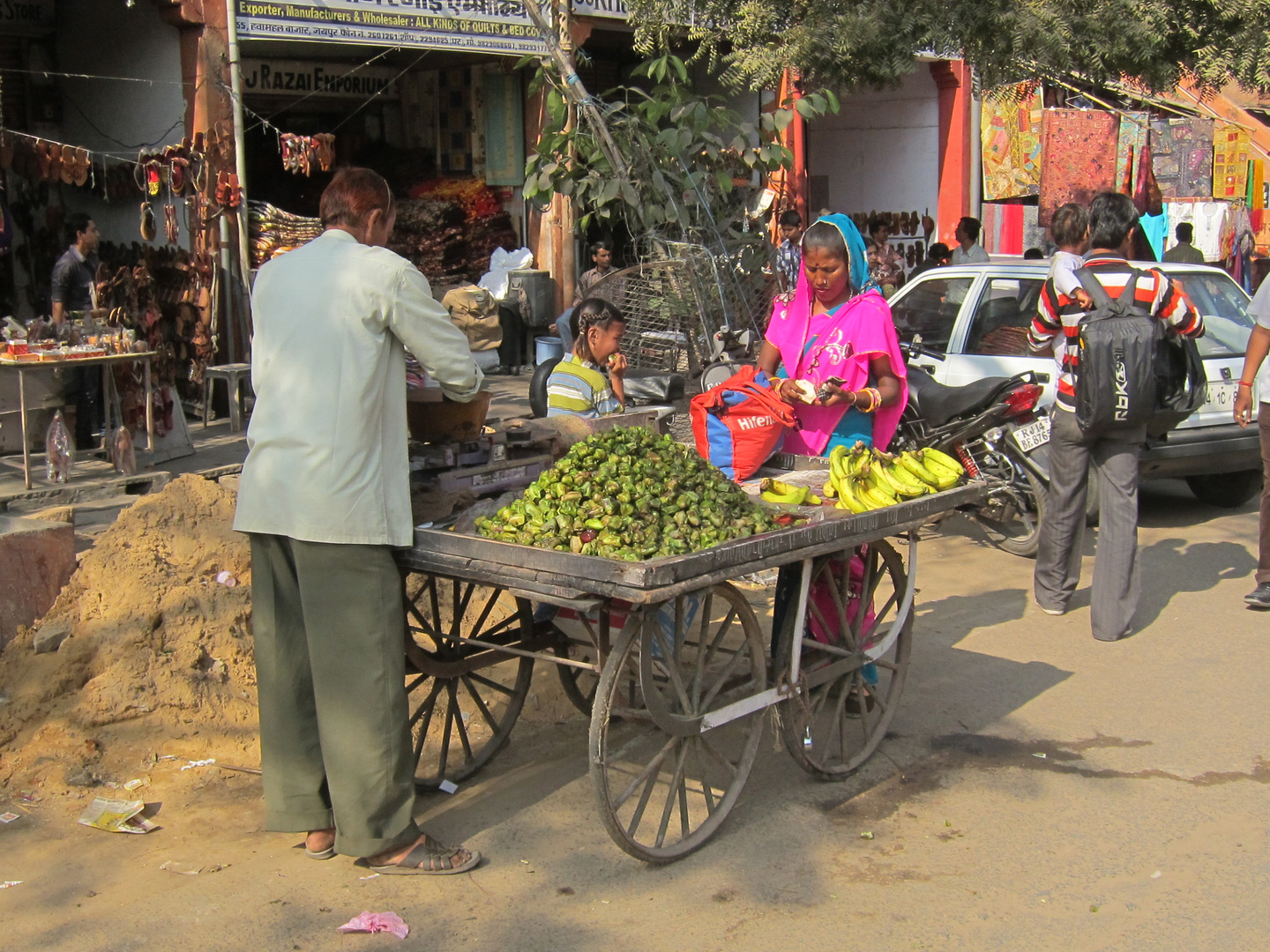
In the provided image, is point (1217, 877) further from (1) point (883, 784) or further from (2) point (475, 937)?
(2) point (475, 937)

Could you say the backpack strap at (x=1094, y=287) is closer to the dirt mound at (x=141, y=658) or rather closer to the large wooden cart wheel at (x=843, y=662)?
the large wooden cart wheel at (x=843, y=662)

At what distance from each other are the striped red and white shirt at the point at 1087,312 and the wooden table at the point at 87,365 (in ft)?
19.7

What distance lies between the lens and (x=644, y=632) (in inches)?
134

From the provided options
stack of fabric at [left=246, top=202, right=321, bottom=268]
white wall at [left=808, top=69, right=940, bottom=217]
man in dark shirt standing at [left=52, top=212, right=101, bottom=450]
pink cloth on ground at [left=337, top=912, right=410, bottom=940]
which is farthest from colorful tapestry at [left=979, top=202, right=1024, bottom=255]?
pink cloth on ground at [left=337, top=912, right=410, bottom=940]

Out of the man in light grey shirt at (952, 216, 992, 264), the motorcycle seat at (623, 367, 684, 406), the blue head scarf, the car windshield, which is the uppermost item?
the man in light grey shirt at (952, 216, 992, 264)

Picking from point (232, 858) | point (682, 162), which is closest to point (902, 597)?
point (232, 858)

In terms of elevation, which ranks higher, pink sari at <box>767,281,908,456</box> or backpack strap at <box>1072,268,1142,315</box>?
backpack strap at <box>1072,268,1142,315</box>

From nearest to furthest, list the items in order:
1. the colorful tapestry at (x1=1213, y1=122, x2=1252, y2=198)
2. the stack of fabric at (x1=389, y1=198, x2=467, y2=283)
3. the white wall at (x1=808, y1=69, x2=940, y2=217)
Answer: the stack of fabric at (x1=389, y1=198, x2=467, y2=283) < the colorful tapestry at (x1=1213, y1=122, x2=1252, y2=198) < the white wall at (x1=808, y1=69, x2=940, y2=217)

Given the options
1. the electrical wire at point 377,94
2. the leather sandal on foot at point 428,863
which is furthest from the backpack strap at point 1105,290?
the electrical wire at point 377,94

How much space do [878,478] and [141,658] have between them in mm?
2781

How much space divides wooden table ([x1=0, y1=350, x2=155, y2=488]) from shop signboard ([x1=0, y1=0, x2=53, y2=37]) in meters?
5.89

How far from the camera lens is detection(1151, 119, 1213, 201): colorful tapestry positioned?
45.8ft

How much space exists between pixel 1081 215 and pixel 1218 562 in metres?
2.21

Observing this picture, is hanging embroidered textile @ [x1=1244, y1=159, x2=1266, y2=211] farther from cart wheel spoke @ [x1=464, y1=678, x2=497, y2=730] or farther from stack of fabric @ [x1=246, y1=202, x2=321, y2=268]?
cart wheel spoke @ [x1=464, y1=678, x2=497, y2=730]
